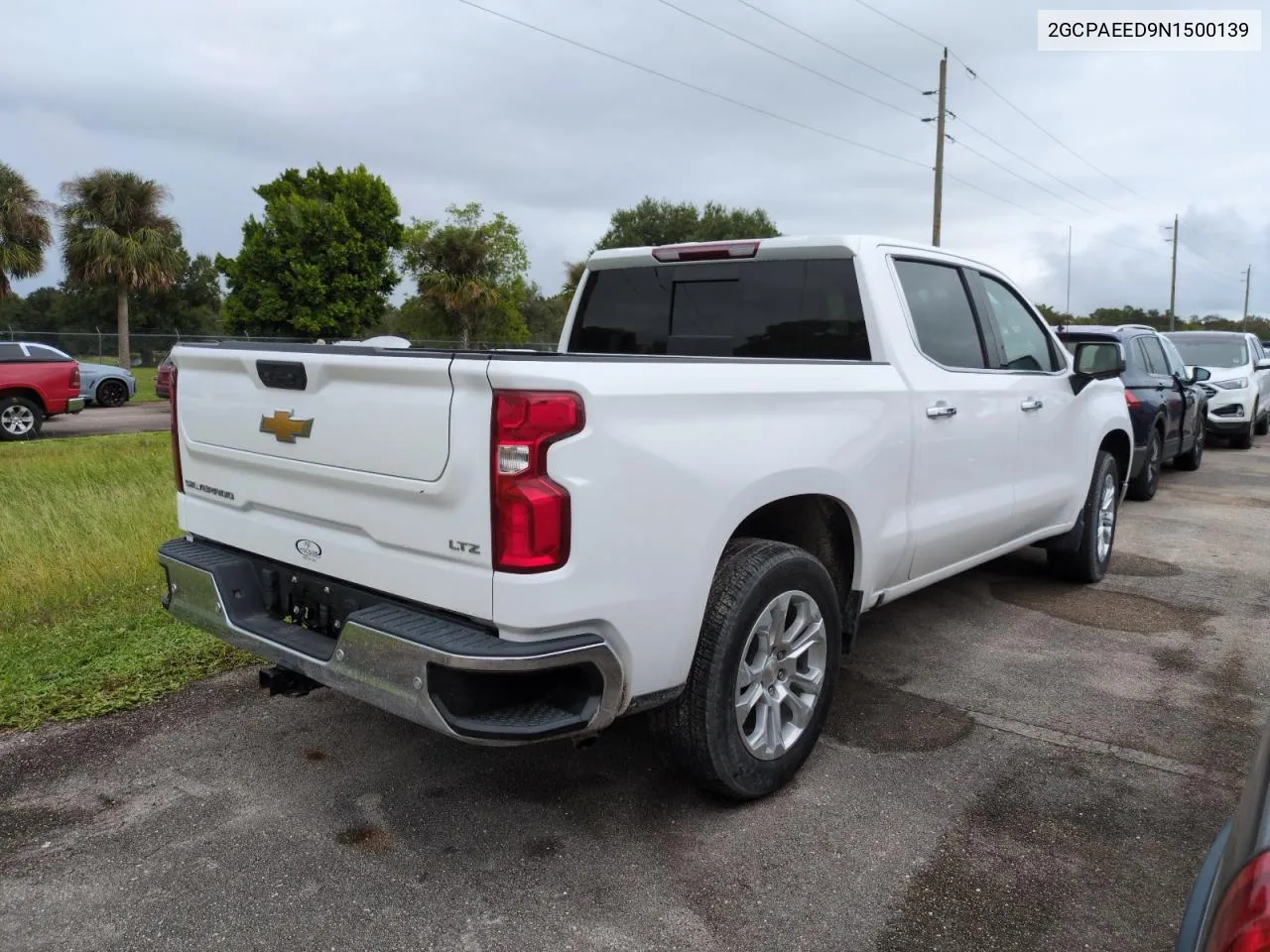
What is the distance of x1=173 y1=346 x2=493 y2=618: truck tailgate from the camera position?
2570 millimetres

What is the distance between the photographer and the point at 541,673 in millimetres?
2682

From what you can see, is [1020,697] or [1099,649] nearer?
[1020,697]

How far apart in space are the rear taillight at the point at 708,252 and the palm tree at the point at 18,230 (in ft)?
119

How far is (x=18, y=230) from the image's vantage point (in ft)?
110

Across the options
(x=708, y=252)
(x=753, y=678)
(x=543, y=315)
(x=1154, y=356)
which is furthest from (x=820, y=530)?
(x=543, y=315)

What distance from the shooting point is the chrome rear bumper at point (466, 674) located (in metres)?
2.53

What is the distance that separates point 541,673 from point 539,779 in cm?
98

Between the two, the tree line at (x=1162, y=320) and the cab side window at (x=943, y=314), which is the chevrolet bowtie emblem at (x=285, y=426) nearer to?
the cab side window at (x=943, y=314)

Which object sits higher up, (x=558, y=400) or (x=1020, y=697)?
(x=558, y=400)

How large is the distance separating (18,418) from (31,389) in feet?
1.69

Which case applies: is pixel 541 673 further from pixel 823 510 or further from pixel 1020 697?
pixel 1020 697

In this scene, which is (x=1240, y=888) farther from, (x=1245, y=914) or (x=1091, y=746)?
(x=1091, y=746)

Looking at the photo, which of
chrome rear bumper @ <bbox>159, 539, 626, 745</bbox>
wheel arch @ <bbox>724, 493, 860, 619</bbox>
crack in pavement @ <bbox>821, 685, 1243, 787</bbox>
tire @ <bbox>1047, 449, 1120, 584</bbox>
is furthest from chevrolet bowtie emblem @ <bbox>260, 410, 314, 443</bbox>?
tire @ <bbox>1047, 449, 1120, 584</bbox>

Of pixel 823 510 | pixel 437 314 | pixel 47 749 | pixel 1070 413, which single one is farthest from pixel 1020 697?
pixel 437 314
